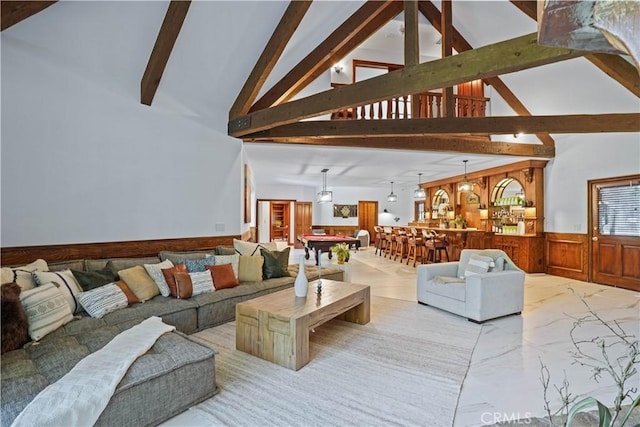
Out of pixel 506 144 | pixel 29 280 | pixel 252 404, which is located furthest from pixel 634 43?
pixel 506 144

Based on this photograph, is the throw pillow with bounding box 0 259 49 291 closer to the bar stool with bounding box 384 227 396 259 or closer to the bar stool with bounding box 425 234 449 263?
the bar stool with bounding box 425 234 449 263

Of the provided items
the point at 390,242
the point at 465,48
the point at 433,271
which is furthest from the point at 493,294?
the point at 390,242

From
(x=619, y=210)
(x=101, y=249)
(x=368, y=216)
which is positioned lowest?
(x=101, y=249)

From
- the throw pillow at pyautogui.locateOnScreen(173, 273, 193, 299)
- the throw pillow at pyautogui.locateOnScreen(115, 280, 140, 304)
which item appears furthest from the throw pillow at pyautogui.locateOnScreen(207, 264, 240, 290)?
the throw pillow at pyautogui.locateOnScreen(115, 280, 140, 304)

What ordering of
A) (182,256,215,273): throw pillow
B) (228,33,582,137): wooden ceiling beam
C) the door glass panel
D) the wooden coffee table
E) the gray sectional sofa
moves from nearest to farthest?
the gray sectional sofa < (228,33,582,137): wooden ceiling beam < the wooden coffee table < (182,256,215,273): throw pillow < the door glass panel

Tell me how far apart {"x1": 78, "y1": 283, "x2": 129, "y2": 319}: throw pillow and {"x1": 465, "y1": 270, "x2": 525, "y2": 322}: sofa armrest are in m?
3.98

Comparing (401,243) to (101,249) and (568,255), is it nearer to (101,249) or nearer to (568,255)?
(568,255)

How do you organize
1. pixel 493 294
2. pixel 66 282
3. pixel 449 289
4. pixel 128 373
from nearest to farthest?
pixel 128 373 → pixel 66 282 → pixel 493 294 → pixel 449 289

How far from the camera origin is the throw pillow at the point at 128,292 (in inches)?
133

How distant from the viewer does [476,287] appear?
13.3 feet

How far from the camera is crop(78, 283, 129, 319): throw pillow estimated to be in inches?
121

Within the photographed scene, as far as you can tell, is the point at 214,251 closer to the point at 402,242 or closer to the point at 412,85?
the point at 412,85

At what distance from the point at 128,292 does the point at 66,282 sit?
54 centimetres

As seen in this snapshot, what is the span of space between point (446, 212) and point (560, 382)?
8.36 meters
